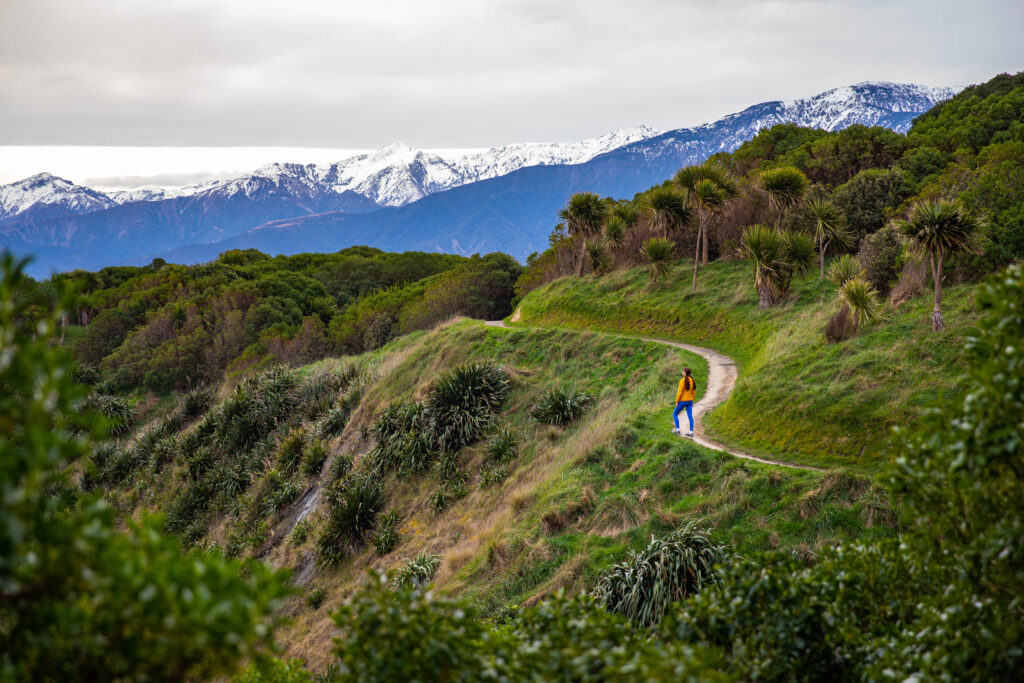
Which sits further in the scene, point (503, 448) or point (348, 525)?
point (503, 448)

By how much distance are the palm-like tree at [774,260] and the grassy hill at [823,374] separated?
520mm

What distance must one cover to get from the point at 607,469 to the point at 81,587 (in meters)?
10.9

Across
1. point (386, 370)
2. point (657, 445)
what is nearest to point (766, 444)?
point (657, 445)

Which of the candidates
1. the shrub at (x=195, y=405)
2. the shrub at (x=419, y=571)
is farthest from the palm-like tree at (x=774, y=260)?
the shrub at (x=195, y=405)

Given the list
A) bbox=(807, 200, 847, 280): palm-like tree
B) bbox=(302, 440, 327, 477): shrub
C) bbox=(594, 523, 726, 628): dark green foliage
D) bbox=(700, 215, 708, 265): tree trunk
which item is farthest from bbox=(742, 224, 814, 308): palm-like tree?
bbox=(302, 440, 327, 477): shrub

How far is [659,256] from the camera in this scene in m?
26.3

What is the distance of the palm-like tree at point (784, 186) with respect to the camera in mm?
23645

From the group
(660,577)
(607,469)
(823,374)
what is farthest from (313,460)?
(823,374)

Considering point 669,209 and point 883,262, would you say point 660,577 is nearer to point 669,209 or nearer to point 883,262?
point 883,262

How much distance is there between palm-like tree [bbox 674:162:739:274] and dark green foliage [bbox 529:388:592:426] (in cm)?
977

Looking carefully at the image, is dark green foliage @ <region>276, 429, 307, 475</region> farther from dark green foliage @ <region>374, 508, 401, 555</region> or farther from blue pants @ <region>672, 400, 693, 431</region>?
blue pants @ <region>672, 400, 693, 431</region>

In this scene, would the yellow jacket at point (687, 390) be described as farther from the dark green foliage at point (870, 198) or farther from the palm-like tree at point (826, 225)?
the dark green foliage at point (870, 198)

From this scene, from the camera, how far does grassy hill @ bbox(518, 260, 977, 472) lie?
1120cm

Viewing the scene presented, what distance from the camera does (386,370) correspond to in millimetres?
26812
